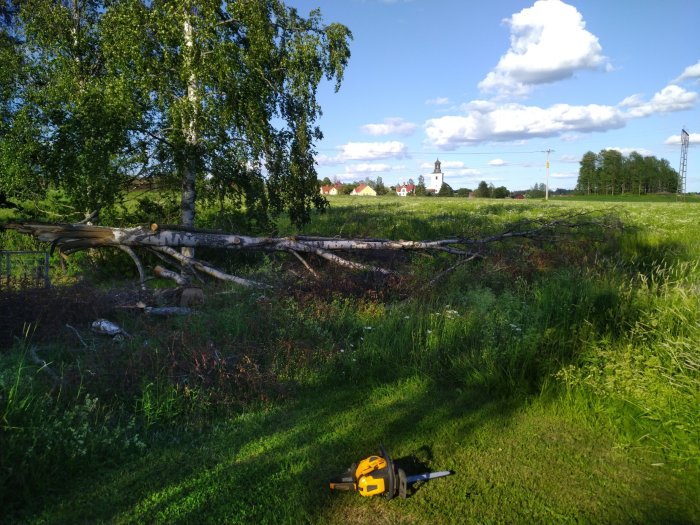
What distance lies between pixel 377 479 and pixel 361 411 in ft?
4.27

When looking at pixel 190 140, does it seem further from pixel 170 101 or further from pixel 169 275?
pixel 169 275

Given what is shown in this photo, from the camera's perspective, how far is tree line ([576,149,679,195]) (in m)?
110

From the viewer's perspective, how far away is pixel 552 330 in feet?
16.8

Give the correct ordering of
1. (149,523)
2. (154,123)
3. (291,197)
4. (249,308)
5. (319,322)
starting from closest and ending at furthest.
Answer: (149,523), (319,322), (249,308), (154,123), (291,197)

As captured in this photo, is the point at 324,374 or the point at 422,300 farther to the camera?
the point at 422,300

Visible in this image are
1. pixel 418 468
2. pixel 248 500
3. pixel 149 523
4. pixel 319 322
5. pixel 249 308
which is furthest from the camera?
pixel 249 308

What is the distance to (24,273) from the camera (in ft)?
26.4

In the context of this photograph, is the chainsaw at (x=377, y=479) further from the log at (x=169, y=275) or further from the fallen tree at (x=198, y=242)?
the log at (x=169, y=275)

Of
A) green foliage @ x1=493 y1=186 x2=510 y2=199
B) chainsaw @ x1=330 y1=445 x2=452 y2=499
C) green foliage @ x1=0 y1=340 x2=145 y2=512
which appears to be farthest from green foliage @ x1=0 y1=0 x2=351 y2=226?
green foliage @ x1=493 y1=186 x2=510 y2=199

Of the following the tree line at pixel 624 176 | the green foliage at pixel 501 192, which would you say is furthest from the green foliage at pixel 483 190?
the tree line at pixel 624 176

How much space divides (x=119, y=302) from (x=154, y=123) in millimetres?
5800

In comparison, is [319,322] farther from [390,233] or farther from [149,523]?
[390,233]

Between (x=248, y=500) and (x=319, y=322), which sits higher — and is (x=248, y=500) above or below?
below

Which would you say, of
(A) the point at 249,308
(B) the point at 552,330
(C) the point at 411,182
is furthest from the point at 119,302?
(C) the point at 411,182
